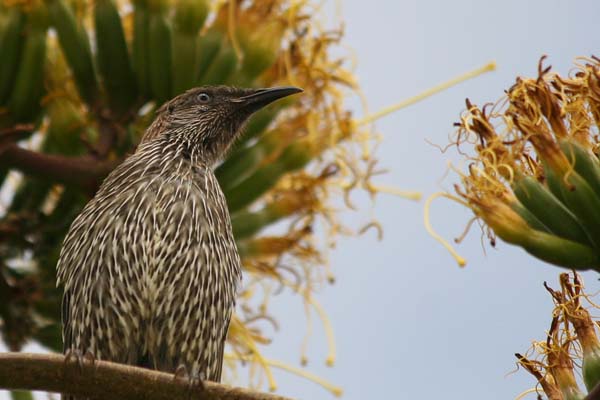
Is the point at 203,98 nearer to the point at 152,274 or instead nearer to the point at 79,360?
the point at 152,274

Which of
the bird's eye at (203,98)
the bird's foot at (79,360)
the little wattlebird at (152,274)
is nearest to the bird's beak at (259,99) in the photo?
the bird's eye at (203,98)

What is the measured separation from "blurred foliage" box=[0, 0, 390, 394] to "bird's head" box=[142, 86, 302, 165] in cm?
35

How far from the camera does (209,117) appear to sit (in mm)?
5770

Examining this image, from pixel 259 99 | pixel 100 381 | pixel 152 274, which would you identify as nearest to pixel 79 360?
pixel 100 381

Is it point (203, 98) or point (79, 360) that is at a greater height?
point (203, 98)

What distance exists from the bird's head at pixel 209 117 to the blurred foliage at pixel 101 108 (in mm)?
345

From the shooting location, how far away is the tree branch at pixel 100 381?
10.4 feet

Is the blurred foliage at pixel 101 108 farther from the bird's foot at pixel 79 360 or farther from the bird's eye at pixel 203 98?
the bird's foot at pixel 79 360

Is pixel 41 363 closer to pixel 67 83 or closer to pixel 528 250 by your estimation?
pixel 528 250

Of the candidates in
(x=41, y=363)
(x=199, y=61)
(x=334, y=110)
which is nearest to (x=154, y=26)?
(x=199, y=61)

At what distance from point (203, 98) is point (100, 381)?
275 cm

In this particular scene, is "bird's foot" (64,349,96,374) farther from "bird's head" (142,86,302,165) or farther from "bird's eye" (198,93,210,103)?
"bird's eye" (198,93,210,103)

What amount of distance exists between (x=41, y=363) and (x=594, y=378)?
145 cm

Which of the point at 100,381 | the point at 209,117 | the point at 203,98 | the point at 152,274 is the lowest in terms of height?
the point at 100,381
